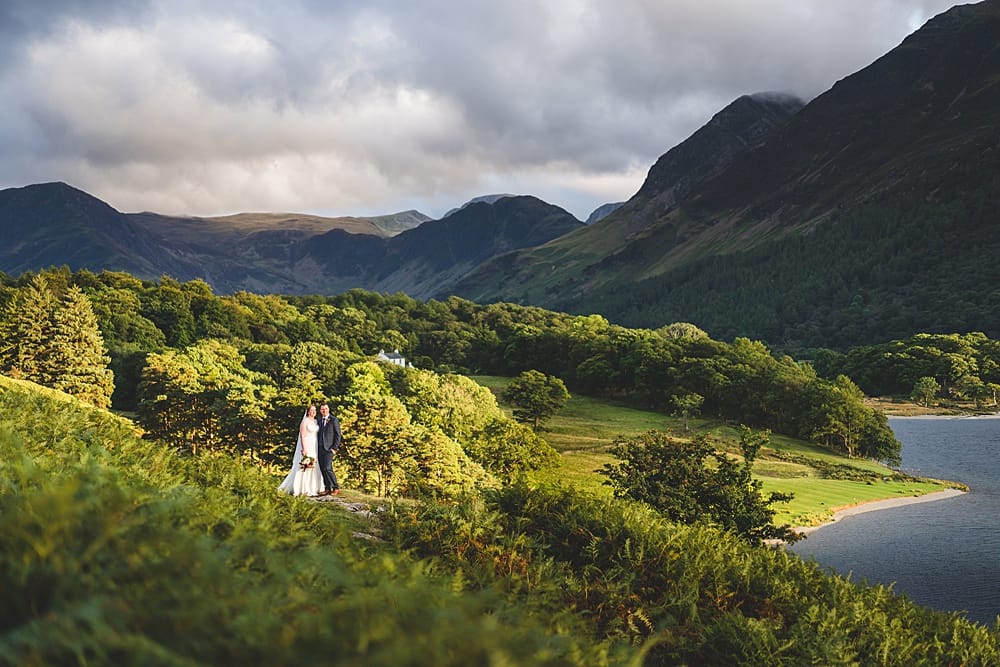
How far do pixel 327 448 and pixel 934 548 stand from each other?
37.5m

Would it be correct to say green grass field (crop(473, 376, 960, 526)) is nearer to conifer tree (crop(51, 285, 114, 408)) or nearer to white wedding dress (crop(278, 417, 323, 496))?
white wedding dress (crop(278, 417, 323, 496))

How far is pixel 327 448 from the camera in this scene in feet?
51.3

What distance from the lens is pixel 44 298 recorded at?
49.2m

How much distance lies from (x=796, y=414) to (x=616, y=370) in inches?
1131

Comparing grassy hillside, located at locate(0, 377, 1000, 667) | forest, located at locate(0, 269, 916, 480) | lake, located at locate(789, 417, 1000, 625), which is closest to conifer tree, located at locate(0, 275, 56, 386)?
forest, located at locate(0, 269, 916, 480)

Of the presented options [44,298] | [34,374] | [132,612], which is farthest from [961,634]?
[44,298]

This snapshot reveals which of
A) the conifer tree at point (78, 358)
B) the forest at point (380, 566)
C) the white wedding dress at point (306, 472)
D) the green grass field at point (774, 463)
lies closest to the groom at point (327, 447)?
the white wedding dress at point (306, 472)

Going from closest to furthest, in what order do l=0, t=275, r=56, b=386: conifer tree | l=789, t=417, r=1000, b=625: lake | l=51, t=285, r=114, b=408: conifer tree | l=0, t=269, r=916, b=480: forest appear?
l=789, t=417, r=1000, b=625: lake < l=0, t=269, r=916, b=480: forest < l=0, t=275, r=56, b=386: conifer tree < l=51, t=285, r=114, b=408: conifer tree

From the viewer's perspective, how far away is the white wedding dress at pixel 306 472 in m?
14.9

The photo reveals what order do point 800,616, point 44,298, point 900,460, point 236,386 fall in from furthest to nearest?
point 900,460 < point 44,298 < point 236,386 < point 800,616

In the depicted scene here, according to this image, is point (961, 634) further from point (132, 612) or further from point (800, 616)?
point (132, 612)

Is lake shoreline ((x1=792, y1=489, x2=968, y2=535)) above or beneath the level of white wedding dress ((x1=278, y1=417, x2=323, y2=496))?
beneath

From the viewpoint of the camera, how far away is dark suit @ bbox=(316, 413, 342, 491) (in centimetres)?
1558

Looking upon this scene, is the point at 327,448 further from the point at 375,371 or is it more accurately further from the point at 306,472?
the point at 375,371
